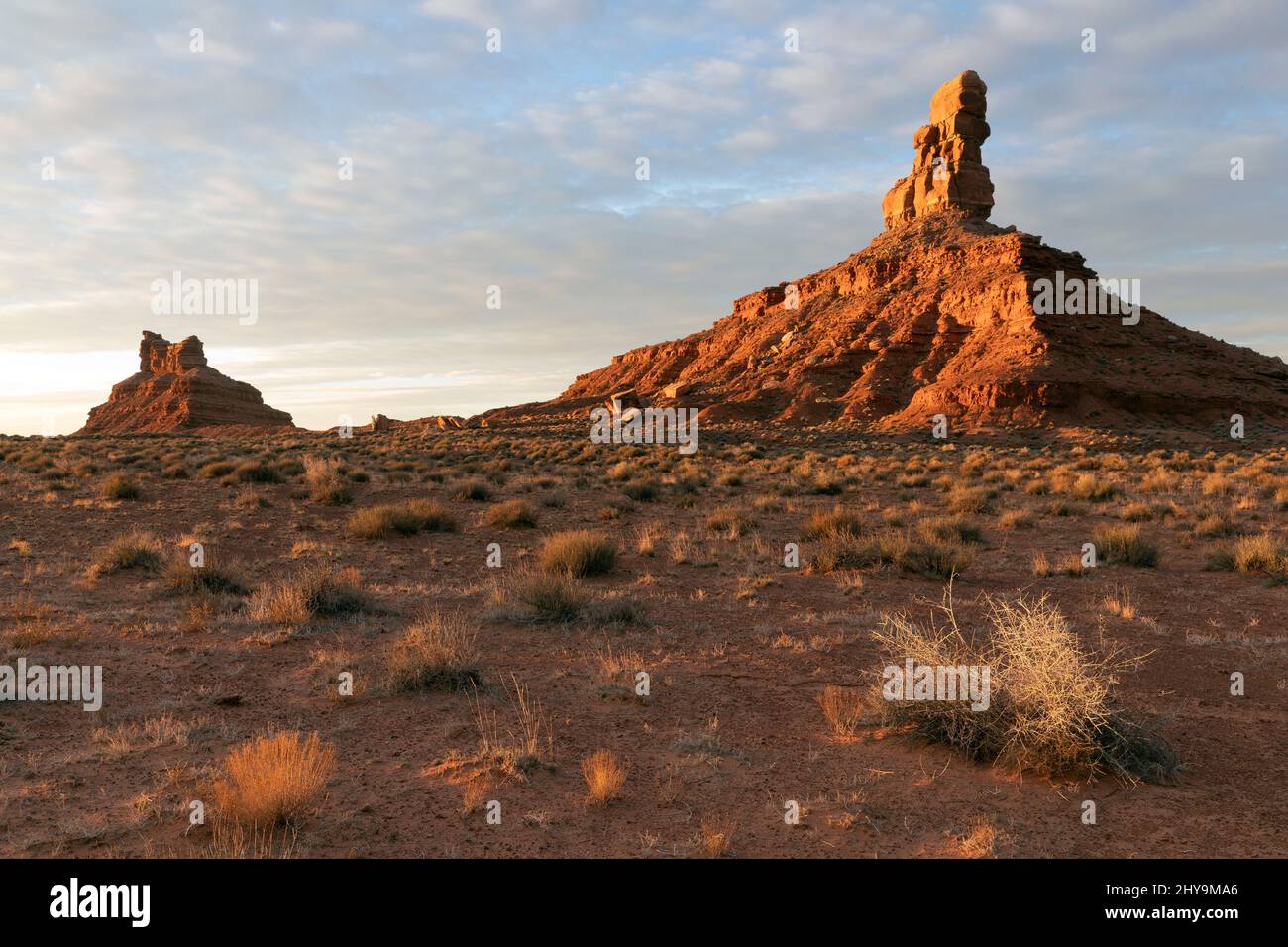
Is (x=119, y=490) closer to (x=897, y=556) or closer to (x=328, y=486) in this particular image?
(x=328, y=486)

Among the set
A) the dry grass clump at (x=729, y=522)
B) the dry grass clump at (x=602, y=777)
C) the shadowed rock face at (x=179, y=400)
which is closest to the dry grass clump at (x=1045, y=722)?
the dry grass clump at (x=602, y=777)

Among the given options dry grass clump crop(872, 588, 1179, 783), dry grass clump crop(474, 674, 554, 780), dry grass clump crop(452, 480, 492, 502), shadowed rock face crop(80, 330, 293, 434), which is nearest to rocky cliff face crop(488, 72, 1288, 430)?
shadowed rock face crop(80, 330, 293, 434)

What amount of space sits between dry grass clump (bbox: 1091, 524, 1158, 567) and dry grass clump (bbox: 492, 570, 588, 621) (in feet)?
29.5

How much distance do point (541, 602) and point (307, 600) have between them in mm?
2725

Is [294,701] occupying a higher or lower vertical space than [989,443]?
lower

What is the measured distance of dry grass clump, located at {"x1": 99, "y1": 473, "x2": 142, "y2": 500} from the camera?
18.8 m

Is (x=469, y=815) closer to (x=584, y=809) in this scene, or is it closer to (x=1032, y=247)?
(x=584, y=809)

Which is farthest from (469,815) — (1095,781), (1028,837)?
(1095,781)

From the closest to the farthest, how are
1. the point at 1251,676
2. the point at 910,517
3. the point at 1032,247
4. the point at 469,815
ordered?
the point at 469,815 < the point at 1251,676 < the point at 910,517 < the point at 1032,247

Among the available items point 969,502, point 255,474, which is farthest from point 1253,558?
point 255,474

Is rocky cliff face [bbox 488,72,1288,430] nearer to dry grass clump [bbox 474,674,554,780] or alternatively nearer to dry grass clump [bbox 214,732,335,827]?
dry grass clump [bbox 474,674,554,780]

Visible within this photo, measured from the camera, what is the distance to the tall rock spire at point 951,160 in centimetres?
7869

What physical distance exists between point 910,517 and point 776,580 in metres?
6.99

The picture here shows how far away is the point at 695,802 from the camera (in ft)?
16.5
